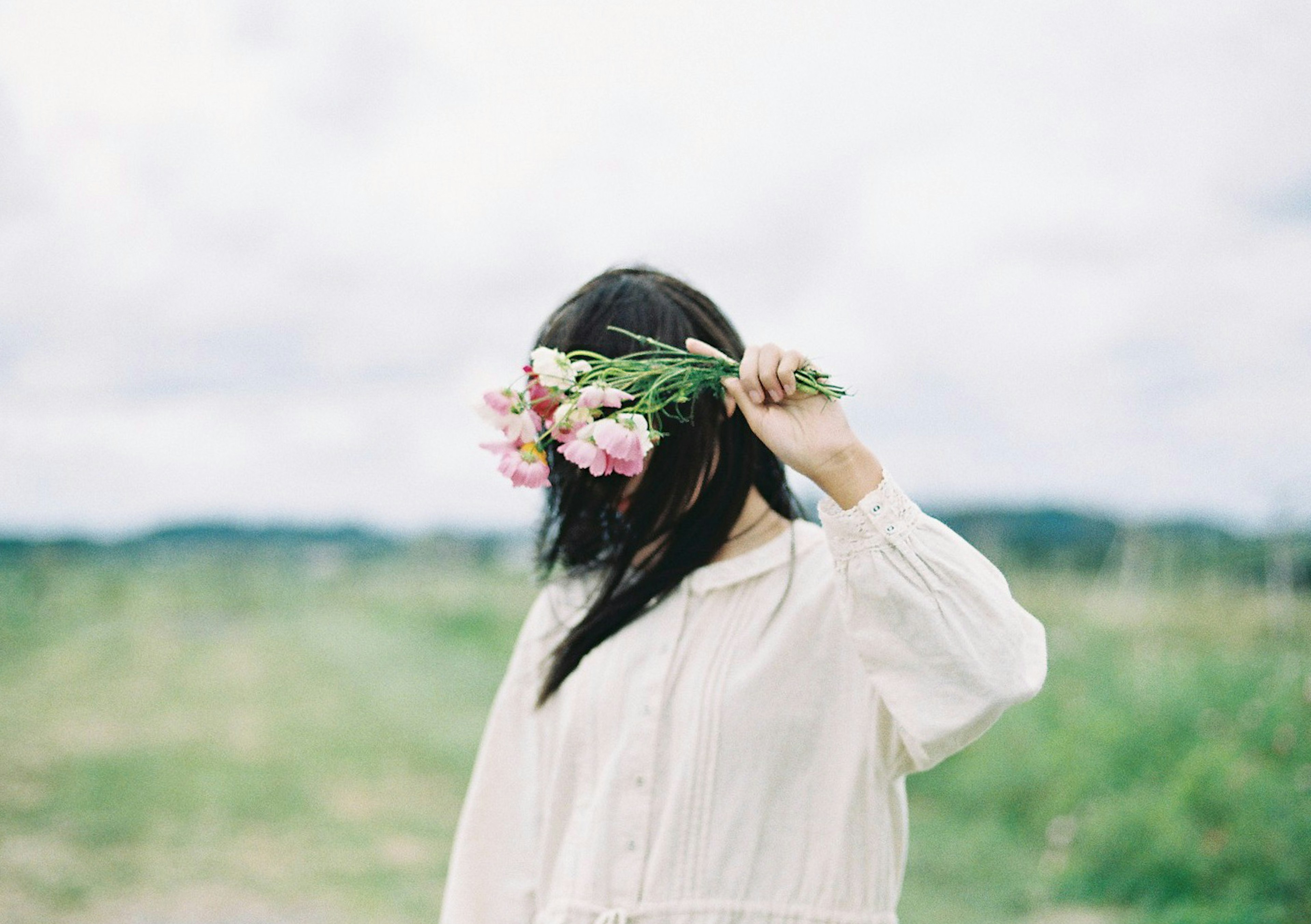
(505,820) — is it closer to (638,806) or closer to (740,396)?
(638,806)

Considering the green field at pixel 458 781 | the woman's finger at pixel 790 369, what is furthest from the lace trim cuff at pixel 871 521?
the green field at pixel 458 781

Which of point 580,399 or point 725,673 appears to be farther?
point 725,673

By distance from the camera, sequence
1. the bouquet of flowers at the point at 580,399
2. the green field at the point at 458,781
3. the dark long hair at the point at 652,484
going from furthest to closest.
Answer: the green field at the point at 458,781, the dark long hair at the point at 652,484, the bouquet of flowers at the point at 580,399

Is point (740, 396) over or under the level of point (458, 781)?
over

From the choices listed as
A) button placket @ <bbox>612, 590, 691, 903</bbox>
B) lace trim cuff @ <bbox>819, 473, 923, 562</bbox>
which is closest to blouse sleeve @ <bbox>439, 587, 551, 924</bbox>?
button placket @ <bbox>612, 590, 691, 903</bbox>

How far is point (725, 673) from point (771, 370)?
1.38 ft

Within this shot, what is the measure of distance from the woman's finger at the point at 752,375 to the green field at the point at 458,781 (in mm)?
2817

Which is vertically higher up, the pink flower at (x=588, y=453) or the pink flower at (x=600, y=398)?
the pink flower at (x=600, y=398)

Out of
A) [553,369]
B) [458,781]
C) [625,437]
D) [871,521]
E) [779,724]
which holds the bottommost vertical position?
[458,781]

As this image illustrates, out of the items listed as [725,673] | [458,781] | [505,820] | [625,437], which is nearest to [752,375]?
[625,437]

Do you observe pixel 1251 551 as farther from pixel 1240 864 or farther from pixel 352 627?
pixel 352 627

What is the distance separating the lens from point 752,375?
122 cm

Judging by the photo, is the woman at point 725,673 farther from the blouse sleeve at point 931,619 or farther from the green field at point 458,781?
the green field at point 458,781

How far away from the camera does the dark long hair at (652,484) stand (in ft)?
4.72
